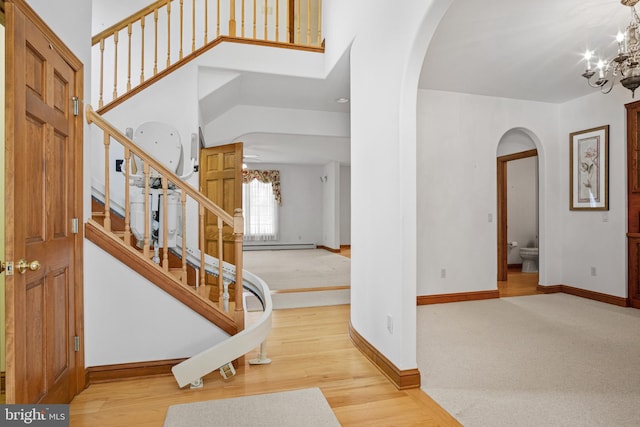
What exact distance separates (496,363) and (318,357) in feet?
4.28

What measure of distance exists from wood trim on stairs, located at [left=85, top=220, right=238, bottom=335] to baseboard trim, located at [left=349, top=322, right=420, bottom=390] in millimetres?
999

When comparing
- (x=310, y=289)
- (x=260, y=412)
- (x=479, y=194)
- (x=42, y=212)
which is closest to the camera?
(x=42, y=212)

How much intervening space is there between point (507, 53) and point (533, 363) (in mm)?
2673

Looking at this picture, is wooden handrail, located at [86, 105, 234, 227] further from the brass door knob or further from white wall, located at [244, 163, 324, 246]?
white wall, located at [244, 163, 324, 246]

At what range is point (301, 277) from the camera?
213 inches

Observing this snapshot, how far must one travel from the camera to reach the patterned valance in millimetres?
9898

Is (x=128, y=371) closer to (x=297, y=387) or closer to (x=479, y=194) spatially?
(x=297, y=387)

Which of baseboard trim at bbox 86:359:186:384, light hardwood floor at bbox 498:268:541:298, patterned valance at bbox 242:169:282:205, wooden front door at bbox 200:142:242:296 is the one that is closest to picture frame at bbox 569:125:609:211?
light hardwood floor at bbox 498:268:541:298

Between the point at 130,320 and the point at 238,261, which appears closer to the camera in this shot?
Answer: the point at 130,320

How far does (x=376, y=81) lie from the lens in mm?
2639

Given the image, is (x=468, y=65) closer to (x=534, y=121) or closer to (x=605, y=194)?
(x=534, y=121)

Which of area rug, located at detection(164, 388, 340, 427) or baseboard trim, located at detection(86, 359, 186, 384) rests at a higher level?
baseboard trim, located at detection(86, 359, 186, 384)

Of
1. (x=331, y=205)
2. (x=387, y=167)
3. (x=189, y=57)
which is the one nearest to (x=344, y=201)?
(x=331, y=205)

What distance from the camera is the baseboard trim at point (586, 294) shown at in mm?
4160
